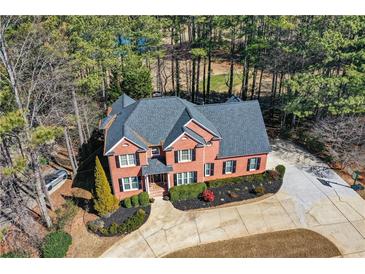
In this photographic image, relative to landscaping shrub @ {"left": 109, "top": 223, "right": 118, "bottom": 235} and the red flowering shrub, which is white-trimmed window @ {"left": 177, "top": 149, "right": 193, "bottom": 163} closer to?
the red flowering shrub

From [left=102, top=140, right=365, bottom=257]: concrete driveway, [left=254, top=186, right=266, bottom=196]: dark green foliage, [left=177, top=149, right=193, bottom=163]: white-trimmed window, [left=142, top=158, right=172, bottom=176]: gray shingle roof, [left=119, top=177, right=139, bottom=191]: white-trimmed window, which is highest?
[left=177, top=149, right=193, bottom=163]: white-trimmed window

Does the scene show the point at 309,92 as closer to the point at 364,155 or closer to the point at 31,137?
the point at 364,155

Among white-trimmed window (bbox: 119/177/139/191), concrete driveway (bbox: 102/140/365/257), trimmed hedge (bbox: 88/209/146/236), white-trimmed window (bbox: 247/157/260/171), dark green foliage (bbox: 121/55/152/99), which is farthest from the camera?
dark green foliage (bbox: 121/55/152/99)

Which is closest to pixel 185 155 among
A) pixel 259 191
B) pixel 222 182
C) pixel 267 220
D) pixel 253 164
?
Result: pixel 222 182

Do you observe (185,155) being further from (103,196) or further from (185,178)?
(103,196)

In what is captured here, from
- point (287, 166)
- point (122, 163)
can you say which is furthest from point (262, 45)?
point (122, 163)

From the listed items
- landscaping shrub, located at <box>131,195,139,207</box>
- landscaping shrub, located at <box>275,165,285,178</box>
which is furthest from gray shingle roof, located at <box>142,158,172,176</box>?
landscaping shrub, located at <box>275,165,285,178</box>

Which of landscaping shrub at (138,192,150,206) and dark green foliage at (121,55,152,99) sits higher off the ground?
dark green foliage at (121,55,152,99)
